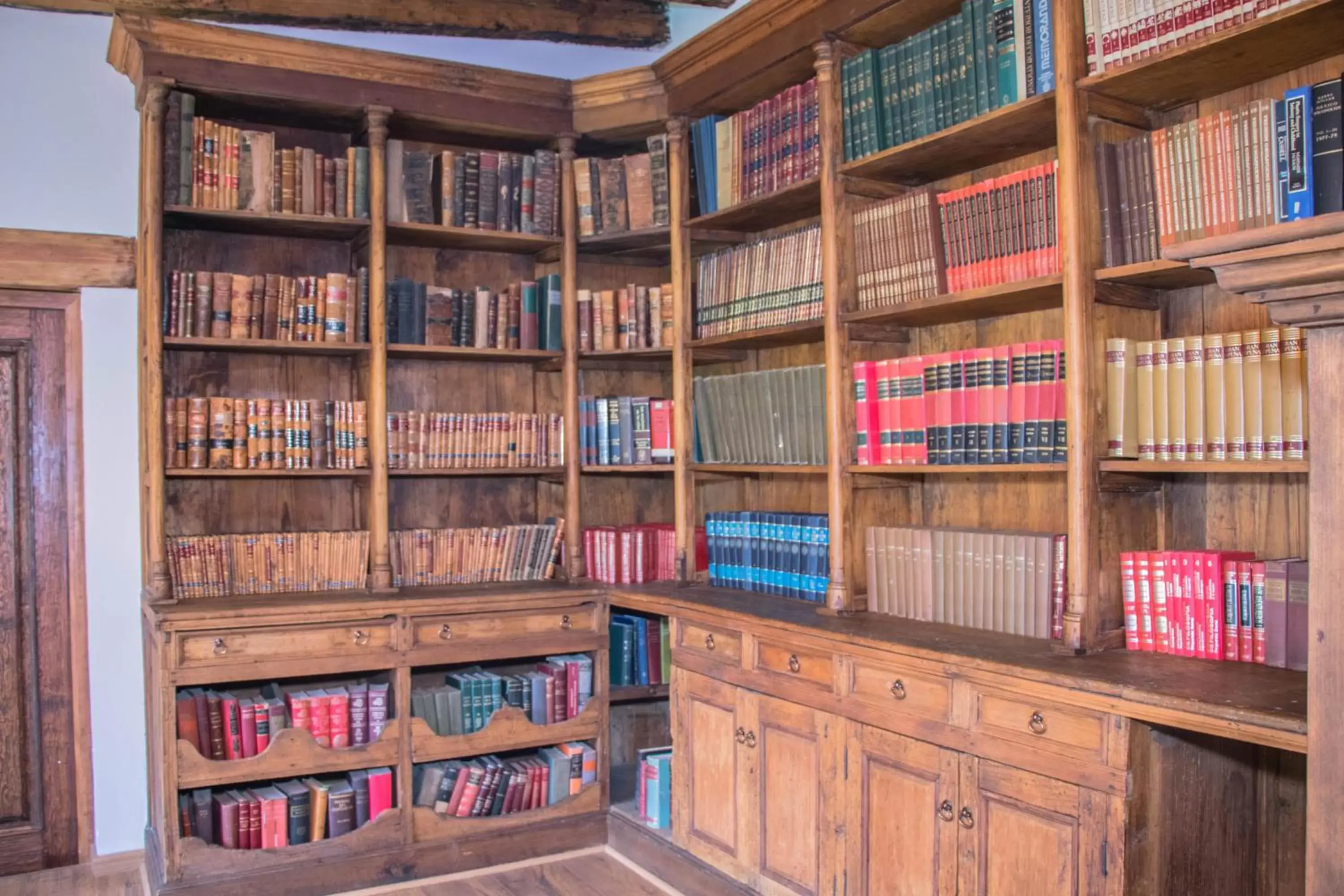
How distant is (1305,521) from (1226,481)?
0.20 meters

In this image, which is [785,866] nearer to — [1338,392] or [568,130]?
[1338,392]

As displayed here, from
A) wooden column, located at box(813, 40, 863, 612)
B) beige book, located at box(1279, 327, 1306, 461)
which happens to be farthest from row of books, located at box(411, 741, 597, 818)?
beige book, located at box(1279, 327, 1306, 461)

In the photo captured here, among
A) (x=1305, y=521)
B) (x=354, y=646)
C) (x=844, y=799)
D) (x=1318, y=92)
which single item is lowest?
(x=844, y=799)

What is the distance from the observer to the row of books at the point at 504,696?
374 cm

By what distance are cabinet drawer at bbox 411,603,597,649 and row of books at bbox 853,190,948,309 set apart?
152 centimetres

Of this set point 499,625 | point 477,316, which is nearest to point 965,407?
point 499,625

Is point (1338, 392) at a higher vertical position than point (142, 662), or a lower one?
higher

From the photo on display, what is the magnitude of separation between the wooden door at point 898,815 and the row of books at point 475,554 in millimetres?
1608

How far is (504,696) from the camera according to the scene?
3.85 m

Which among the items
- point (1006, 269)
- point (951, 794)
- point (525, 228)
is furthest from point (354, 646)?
point (1006, 269)

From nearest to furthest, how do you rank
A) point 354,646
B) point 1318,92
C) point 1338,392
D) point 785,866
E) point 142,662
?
point 1338,392, point 1318,92, point 785,866, point 354,646, point 142,662

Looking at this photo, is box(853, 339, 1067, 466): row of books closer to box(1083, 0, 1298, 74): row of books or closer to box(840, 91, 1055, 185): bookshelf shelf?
box(840, 91, 1055, 185): bookshelf shelf

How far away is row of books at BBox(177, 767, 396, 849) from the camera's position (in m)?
3.42

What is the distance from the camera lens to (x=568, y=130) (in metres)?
4.04
